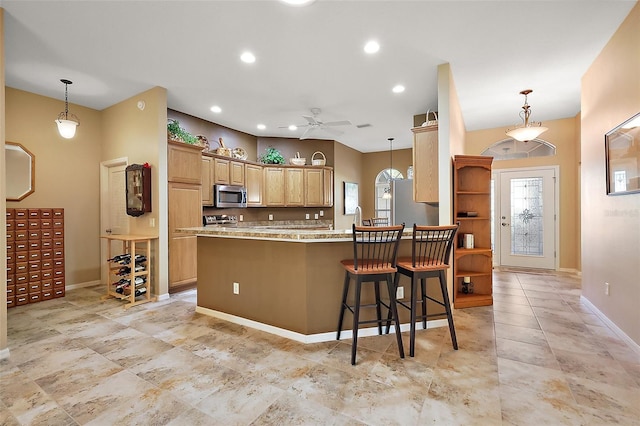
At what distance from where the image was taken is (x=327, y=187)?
7.00m

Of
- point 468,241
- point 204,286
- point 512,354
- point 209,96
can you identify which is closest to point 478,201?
point 468,241

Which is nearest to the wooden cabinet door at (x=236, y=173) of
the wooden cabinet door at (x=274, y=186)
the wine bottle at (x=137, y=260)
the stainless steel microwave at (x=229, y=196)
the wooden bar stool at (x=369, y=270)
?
the stainless steel microwave at (x=229, y=196)

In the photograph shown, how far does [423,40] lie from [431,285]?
8.17 feet

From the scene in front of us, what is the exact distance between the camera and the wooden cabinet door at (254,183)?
6.05 m

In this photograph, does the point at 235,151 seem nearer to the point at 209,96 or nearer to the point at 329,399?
the point at 209,96

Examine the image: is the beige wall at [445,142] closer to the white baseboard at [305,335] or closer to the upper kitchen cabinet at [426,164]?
the upper kitchen cabinet at [426,164]

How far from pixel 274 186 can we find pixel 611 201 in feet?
17.5

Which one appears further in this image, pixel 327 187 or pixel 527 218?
pixel 327 187

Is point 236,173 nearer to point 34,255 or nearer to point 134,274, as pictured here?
point 134,274

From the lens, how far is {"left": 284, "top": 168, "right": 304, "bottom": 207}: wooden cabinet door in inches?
261

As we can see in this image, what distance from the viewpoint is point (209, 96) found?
14.5 ft

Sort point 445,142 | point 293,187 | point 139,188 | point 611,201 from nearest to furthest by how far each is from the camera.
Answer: point 611,201, point 445,142, point 139,188, point 293,187

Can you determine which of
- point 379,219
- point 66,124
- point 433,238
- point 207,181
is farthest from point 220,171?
point 433,238

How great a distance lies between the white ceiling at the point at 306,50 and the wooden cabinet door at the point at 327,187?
2224mm
